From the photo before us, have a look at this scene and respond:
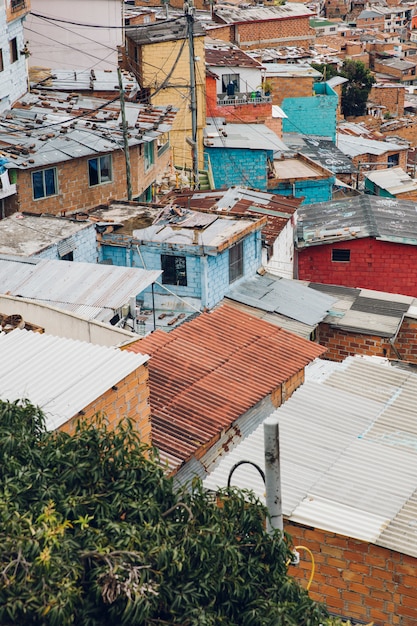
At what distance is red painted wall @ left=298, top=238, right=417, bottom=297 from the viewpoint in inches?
1191

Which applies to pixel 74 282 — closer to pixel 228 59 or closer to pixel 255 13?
pixel 228 59

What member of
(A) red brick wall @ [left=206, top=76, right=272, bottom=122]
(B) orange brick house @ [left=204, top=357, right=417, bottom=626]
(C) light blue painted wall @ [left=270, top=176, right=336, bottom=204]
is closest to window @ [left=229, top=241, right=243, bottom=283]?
(B) orange brick house @ [left=204, top=357, right=417, bottom=626]

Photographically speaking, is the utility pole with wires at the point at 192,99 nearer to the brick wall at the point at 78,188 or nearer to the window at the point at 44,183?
the brick wall at the point at 78,188

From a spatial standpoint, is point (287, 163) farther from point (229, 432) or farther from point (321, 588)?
point (321, 588)

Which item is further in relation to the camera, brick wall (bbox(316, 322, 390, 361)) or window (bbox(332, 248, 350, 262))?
window (bbox(332, 248, 350, 262))

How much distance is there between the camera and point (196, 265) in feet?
76.8

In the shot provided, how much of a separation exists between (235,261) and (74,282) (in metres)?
5.19

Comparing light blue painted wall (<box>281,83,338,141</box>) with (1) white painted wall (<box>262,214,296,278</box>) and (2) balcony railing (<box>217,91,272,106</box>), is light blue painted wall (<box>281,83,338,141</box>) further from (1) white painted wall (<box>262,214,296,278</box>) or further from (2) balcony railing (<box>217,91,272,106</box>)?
(1) white painted wall (<box>262,214,296,278</box>)

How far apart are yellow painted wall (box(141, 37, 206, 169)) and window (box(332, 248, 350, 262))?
11.4m

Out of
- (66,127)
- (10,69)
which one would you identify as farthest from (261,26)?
(66,127)

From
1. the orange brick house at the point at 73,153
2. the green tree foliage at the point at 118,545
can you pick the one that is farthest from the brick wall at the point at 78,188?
the green tree foliage at the point at 118,545

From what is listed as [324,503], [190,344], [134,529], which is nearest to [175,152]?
[190,344]

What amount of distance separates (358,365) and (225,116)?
2660 centimetres

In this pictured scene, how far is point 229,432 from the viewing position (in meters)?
18.2
